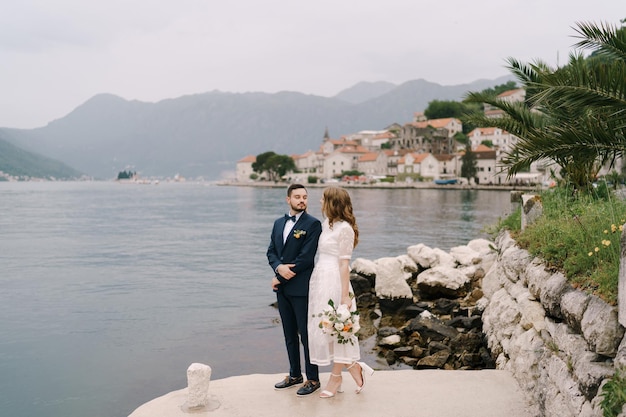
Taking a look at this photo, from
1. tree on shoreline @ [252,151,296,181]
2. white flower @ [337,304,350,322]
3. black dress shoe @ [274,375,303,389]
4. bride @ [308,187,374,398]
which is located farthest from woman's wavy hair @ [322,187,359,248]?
tree on shoreline @ [252,151,296,181]

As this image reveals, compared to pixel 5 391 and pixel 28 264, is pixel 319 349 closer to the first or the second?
pixel 5 391

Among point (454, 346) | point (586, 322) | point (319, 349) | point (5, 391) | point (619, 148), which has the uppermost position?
point (619, 148)

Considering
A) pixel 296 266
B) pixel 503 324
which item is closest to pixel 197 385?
pixel 296 266

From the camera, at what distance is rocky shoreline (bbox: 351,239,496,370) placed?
362 inches

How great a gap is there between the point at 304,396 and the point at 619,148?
472 centimetres

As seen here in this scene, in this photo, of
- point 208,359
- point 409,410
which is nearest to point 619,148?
point 409,410

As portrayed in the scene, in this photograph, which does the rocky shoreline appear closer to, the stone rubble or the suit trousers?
the stone rubble

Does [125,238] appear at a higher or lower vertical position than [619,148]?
lower

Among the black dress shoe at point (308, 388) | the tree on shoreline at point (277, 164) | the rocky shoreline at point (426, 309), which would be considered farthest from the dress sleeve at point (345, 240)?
the tree on shoreline at point (277, 164)

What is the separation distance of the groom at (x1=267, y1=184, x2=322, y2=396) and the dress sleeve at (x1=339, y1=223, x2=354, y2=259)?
287 mm

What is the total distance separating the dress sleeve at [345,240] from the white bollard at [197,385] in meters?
1.89

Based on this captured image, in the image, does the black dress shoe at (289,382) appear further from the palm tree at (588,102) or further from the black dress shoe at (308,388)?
the palm tree at (588,102)

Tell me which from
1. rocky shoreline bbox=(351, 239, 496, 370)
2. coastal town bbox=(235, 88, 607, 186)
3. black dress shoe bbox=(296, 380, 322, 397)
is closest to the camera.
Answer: black dress shoe bbox=(296, 380, 322, 397)

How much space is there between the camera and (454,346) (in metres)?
9.21
